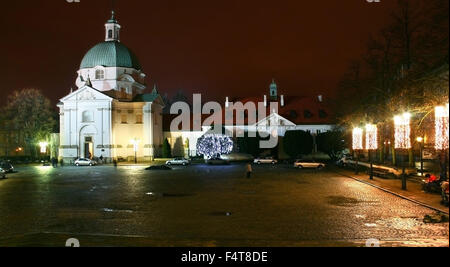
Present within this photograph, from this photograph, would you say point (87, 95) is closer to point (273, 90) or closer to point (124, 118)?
point (124, 118)

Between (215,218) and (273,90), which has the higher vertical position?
(273,90)

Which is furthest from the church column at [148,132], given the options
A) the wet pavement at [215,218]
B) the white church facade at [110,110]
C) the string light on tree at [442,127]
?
the string light on tree at [442,127]

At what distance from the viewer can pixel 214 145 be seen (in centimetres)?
7369

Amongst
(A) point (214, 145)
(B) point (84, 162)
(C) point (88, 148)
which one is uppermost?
(A) point (214, 145)

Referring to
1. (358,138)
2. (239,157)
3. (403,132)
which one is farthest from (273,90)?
(403,132)

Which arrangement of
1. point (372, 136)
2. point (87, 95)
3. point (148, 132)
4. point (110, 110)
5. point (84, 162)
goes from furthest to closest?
point (148, 132) < point (110, 110) < point (87, 95) < point (84, 162) < point (372, 136)

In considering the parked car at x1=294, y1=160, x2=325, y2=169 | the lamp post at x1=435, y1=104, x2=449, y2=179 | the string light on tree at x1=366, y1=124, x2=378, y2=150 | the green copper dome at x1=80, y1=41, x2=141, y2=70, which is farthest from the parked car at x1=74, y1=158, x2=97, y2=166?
the lamp post at x1=435, y1=104, x2=449, y2=179

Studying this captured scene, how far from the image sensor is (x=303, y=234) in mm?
14773

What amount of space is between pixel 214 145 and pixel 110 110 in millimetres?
19064

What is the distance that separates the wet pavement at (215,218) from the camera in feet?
45.9

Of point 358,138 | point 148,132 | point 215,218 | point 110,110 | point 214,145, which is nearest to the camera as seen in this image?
point 215,218
